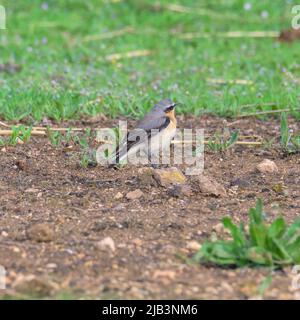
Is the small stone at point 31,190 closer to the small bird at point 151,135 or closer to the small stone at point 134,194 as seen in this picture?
the small stone at point 134,194

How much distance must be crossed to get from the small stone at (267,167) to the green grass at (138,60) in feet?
5.99

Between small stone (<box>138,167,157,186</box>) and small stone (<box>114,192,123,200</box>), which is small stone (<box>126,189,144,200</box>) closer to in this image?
small stone (<box>114,192,123,200</box>)

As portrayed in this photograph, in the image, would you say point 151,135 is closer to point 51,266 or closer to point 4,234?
point 4,234

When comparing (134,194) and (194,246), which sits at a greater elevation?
(134,194)

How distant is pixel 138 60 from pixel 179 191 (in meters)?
5.38

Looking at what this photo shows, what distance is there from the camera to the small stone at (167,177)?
6.50 metres

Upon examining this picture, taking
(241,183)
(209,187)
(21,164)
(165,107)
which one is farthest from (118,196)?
(165,107)

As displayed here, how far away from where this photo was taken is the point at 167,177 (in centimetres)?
652

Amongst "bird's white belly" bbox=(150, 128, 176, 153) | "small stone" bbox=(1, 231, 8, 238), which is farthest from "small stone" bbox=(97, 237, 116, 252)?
"bird's white belly" bbox=(150, 128, 176, 153)

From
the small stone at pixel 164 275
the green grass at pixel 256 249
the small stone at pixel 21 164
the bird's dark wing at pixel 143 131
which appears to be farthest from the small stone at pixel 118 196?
the small stone at pixel 164 275

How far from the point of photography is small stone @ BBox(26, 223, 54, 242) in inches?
206

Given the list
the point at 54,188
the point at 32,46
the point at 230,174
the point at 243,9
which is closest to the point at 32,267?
the point at 54,188

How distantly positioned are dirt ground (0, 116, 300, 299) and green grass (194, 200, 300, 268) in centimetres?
6

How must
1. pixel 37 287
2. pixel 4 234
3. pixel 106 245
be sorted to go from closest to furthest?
1. pixel 37 287
2. pixel 106 245
3. pixel 4 234
